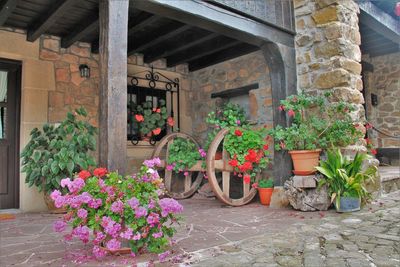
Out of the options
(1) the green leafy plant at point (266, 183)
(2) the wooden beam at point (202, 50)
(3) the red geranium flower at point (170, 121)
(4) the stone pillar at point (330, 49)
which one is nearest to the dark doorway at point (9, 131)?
(3) the red geranium flower at point (170, 121)

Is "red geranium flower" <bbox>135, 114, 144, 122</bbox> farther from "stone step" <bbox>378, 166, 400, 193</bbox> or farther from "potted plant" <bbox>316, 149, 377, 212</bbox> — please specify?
"stone step" <bbox>378, 166, 400, 193</bbox>

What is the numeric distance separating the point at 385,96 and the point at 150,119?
14.1ft

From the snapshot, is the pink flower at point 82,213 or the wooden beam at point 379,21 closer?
the pink flower at point 82,213

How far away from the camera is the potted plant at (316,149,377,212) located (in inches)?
130

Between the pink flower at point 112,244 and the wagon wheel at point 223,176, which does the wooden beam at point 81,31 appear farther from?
the pink flower at point 112,244

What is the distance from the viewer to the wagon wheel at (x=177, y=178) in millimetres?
4654

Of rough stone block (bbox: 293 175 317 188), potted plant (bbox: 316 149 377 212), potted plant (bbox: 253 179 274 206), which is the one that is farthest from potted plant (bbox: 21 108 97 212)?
potted plant (bbox: 316 149 377 212)

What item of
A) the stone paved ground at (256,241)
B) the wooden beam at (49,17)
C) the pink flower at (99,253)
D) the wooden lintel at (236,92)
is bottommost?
the stone paved ground at (256,241)

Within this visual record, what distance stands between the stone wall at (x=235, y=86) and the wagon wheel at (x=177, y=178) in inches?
31.7

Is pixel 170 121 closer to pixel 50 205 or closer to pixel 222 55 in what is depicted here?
pixel 222 55

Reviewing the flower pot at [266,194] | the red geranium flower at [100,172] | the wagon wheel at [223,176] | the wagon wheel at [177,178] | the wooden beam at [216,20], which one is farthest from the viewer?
the wagon wheel at [177,178]

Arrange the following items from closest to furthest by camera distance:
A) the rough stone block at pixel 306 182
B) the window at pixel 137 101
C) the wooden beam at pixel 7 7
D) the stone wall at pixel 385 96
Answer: the wooden beam at pixel 7 7
the rough stone block at pixel 306 182
the window at pixel 137 101
the stone wall at pixel 385 96

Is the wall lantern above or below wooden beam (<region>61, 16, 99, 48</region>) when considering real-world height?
below

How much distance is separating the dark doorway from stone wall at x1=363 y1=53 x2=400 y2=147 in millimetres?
5729
